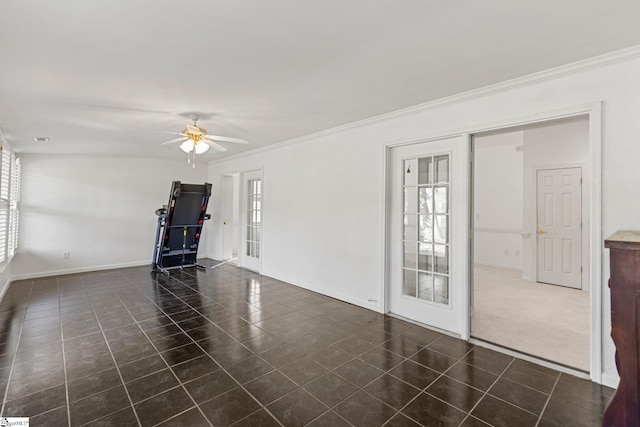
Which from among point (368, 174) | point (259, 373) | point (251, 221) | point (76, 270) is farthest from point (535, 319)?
point (76, 270)

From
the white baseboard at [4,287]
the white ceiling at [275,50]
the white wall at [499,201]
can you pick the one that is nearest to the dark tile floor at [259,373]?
the white baseboard at [4,287]

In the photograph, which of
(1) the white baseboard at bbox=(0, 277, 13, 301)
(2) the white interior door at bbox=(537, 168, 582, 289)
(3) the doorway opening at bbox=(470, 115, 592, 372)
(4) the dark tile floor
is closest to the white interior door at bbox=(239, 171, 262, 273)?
(4) the dark tile floor

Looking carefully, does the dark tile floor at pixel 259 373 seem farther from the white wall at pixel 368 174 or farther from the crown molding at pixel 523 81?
the crown molding at pixel 523 81

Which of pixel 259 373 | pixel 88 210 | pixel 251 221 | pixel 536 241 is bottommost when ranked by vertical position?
pixel 259 373

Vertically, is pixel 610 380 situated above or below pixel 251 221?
below

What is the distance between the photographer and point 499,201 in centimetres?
694

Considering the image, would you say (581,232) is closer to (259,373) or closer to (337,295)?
(337,295)

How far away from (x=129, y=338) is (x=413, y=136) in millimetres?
3667

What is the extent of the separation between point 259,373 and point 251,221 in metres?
4.11

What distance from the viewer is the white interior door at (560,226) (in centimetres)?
496

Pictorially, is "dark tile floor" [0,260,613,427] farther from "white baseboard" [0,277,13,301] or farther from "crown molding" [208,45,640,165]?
"crown molding" [208,45,640,165]

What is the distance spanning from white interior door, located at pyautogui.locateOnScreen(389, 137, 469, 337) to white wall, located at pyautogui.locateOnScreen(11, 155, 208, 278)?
18.3ft

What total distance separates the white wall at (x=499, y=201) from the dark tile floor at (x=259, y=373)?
4.72 m

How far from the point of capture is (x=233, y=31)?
1.88 metres
